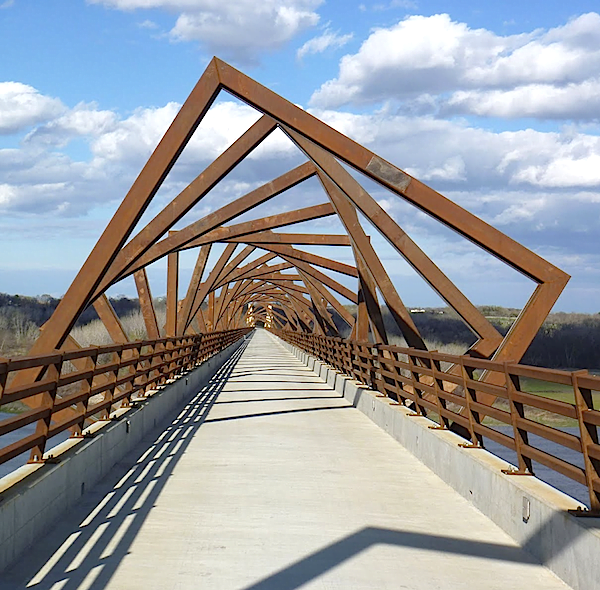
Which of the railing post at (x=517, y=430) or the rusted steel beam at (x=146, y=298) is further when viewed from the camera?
the rusted steel beam at (x=146, y=298)

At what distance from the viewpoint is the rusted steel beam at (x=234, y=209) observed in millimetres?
18109

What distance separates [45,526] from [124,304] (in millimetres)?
153761

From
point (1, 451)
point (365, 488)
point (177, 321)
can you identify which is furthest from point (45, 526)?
point (177, 321)

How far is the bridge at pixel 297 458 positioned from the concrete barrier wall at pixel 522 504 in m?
0.02

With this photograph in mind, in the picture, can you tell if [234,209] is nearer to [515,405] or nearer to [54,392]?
[54,392]

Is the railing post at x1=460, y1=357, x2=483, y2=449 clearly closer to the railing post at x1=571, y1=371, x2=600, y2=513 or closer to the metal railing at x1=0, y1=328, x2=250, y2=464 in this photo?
the railing post at x1=571, y1=371, x2=600, y2=513

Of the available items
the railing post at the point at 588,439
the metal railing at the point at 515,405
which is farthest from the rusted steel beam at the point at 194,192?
the railing post at the point at 588,439

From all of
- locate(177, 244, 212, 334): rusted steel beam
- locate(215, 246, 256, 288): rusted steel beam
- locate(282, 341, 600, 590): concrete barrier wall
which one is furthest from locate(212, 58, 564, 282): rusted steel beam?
locate(215, 246, 256, 288): rusted steel beam

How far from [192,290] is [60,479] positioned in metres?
19.9

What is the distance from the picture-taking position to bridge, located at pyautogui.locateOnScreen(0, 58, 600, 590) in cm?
580

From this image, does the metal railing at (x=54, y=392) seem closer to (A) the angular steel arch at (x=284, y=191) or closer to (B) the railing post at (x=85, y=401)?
(B) the railing post at (x=85, y=401)

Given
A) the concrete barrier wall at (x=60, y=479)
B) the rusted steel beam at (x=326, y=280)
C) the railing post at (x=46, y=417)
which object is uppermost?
the rusted steel beam at (x=326, y=280)

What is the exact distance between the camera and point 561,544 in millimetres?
5746

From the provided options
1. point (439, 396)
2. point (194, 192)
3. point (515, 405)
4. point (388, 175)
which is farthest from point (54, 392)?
point (194, 192)
